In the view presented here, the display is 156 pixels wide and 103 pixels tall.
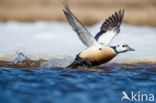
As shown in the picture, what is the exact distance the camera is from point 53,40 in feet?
25.1

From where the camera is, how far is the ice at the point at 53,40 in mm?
6613

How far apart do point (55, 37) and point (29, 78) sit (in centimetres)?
273

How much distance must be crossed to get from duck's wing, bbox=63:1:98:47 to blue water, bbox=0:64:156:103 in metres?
0.42

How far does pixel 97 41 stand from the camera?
20.0 feet

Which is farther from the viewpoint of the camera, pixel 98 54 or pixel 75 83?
pixel 98 54

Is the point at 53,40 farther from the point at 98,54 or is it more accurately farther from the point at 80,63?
the point at 98,54

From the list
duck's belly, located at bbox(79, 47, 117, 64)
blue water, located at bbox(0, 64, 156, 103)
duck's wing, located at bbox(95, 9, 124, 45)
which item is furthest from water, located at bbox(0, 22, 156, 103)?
duck's wing, located at bbox(95, 9, 124, 45)

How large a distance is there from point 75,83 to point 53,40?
278 centimetres

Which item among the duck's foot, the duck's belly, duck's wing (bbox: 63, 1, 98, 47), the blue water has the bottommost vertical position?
the blue water

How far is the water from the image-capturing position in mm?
4512

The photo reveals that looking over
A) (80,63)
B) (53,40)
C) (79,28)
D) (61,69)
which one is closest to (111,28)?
(80,63)

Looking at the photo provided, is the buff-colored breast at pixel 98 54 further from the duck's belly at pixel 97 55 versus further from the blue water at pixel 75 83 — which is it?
the blue water at pixel 75 83

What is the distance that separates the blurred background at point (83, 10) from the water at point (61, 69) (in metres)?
0.18

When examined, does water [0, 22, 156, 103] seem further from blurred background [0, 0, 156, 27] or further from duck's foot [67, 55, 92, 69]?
blurred background [0, 0, 156, 27]
